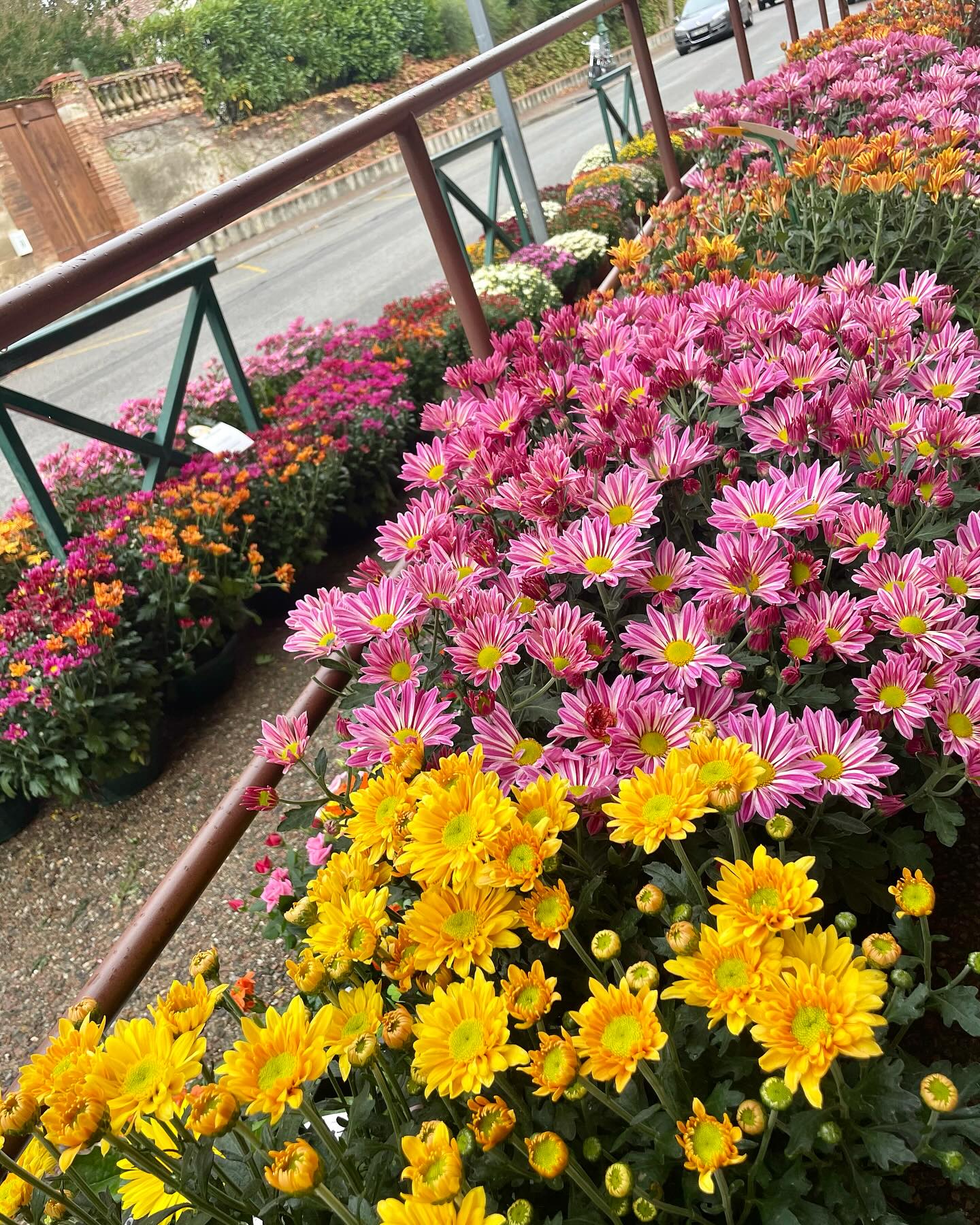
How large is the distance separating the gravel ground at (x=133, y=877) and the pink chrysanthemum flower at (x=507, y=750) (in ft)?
4.15

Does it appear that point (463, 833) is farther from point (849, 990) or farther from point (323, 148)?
point (323, 148)

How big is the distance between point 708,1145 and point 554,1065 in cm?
10

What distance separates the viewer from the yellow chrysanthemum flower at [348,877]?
0.73m

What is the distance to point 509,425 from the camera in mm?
1267

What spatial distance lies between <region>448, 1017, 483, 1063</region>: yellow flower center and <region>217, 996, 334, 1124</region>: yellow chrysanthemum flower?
86mm

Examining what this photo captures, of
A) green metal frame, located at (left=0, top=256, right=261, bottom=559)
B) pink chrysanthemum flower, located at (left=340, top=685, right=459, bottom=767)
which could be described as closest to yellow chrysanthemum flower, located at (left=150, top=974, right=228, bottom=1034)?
pink chrysanthemum flower, located at (left=340, top=685, right=459, bottom=767)

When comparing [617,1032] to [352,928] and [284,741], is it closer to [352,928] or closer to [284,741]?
[352,928]

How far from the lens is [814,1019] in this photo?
1.73 ft

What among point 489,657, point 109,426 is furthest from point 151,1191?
point 109,426

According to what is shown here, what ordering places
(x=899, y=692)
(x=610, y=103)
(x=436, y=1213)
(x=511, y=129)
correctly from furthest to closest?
1. (x=610, y=103)
2. (x=511, y=129)
3. (x=899, y=692)
4. (x=436, y=1213)

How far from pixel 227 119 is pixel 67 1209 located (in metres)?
23.6

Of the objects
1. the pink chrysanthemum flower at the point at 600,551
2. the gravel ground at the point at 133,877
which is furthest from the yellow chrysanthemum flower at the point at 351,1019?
the gravel ground at the point at 133,877

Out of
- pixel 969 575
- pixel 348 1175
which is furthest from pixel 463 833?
pixel 969 575

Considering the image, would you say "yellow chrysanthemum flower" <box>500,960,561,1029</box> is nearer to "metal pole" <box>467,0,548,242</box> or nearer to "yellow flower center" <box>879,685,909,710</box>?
"yellow flower center" <box>879,685,909,710</box>
